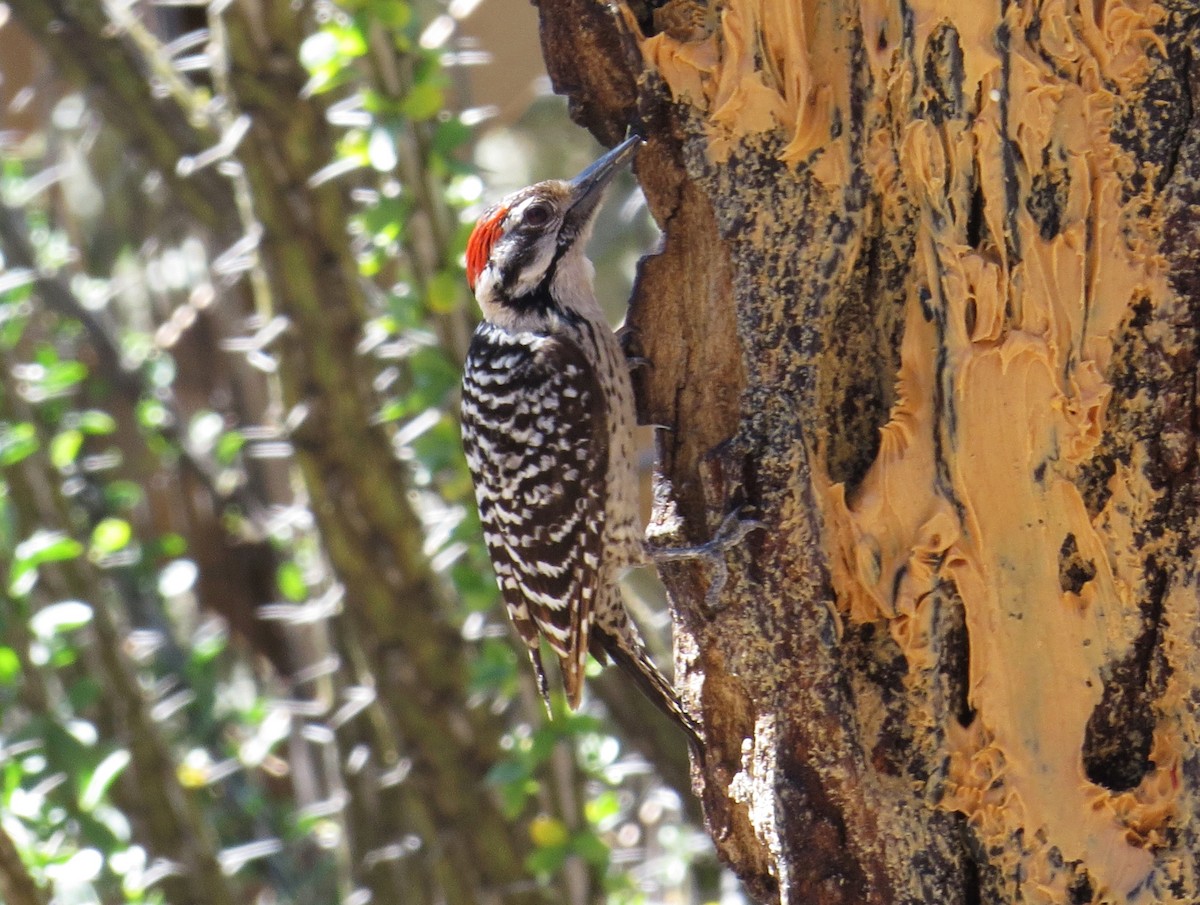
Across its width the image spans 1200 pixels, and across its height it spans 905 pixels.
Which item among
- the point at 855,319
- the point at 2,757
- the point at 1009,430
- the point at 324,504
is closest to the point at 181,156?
the point at 324,504

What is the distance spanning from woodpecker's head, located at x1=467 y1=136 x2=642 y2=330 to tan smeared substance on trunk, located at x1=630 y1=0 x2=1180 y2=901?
3.78ft

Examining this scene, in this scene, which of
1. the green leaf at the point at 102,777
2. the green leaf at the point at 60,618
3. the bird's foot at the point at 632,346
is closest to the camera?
the bird's foot at the point at 632,346

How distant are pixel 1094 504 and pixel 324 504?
2.33 m

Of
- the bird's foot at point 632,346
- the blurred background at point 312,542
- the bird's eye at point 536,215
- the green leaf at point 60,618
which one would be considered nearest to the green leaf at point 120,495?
the blurred background at point 312,542

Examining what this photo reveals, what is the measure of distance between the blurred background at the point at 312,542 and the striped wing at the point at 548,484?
441 millimetres

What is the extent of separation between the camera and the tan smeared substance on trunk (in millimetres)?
1876

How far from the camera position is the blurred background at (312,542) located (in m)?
3.50

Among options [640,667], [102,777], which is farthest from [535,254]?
[102,777]

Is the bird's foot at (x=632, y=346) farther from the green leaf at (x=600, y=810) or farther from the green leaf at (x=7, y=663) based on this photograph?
the green leaf at (x=7, y=663)

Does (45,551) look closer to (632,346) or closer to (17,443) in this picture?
(17,443)

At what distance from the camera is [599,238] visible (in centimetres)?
623

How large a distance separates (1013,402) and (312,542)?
9.91ft

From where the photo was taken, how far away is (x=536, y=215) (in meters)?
3.22

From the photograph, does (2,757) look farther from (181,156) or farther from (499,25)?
(499,25)
